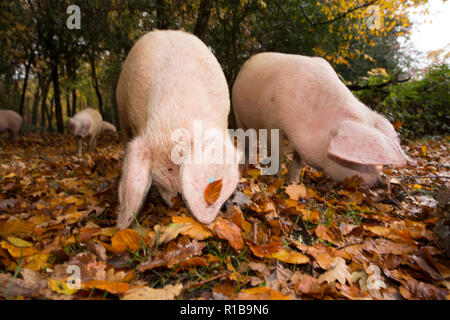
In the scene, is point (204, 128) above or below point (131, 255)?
above

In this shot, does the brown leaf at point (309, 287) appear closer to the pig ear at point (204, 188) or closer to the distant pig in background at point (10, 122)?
the pig ear at point (204, 188)

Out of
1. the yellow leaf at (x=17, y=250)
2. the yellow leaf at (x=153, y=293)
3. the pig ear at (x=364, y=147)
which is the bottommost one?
the yellow leaf at (x=153, y=293)

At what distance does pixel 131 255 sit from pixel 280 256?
2.98 feet

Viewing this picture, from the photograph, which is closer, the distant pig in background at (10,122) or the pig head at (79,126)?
the pig head at (79,126)

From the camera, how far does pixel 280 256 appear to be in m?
1.60

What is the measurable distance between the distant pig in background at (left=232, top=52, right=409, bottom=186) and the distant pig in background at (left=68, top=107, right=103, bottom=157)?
20.2 ft

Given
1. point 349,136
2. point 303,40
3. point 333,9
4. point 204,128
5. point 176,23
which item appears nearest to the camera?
point 204,128

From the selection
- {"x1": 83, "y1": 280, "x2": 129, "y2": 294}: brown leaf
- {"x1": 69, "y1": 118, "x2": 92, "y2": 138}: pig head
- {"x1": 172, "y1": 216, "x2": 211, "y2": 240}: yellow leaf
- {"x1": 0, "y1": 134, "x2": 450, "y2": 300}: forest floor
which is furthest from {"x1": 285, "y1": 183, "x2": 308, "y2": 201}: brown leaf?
{"x1": 69, "y1": 118, "x2": 92, "y2": 138}: pig head

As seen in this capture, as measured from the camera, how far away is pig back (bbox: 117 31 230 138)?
194 centimetres

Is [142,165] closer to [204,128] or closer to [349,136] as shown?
[204,128]

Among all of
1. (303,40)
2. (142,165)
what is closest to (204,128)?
(142,165)

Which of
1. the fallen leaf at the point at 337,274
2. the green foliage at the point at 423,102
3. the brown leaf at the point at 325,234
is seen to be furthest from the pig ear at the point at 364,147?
the green foliage at the point at 423,102

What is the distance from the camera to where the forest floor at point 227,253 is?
4.43 ft
